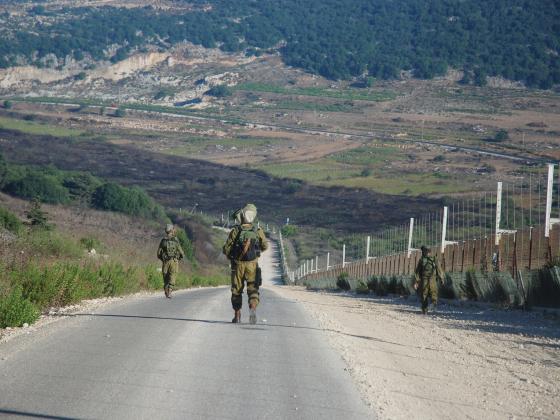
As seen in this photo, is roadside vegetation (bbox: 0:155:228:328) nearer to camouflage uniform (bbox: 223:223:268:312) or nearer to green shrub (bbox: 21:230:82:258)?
green shrub (bbox: 21:230:82:258)

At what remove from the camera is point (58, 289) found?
17.8m

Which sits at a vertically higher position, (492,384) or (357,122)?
(357,122)

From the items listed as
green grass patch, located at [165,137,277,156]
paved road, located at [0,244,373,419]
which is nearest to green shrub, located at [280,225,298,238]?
green grass patch, located at [165,137,277,156]

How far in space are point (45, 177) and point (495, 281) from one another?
55483 mm

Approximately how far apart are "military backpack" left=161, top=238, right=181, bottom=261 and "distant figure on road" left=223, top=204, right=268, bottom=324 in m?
8.57

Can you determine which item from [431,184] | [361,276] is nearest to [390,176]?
[431,184]

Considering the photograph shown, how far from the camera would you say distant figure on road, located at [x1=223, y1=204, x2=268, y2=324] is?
611 inches

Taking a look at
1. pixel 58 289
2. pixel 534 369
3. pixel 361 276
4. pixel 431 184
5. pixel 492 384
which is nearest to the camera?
pixel 492 384

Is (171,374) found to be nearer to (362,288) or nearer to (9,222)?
(9,222)

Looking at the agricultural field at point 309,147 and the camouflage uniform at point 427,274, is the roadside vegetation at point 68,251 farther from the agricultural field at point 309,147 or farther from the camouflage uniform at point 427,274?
the agricultural field at point 309,147

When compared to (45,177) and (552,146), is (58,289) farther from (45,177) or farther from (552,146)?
(552,146)

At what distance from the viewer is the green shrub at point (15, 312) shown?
1336 centimetres

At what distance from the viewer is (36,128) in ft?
497

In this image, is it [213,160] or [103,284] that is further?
[213,160]
